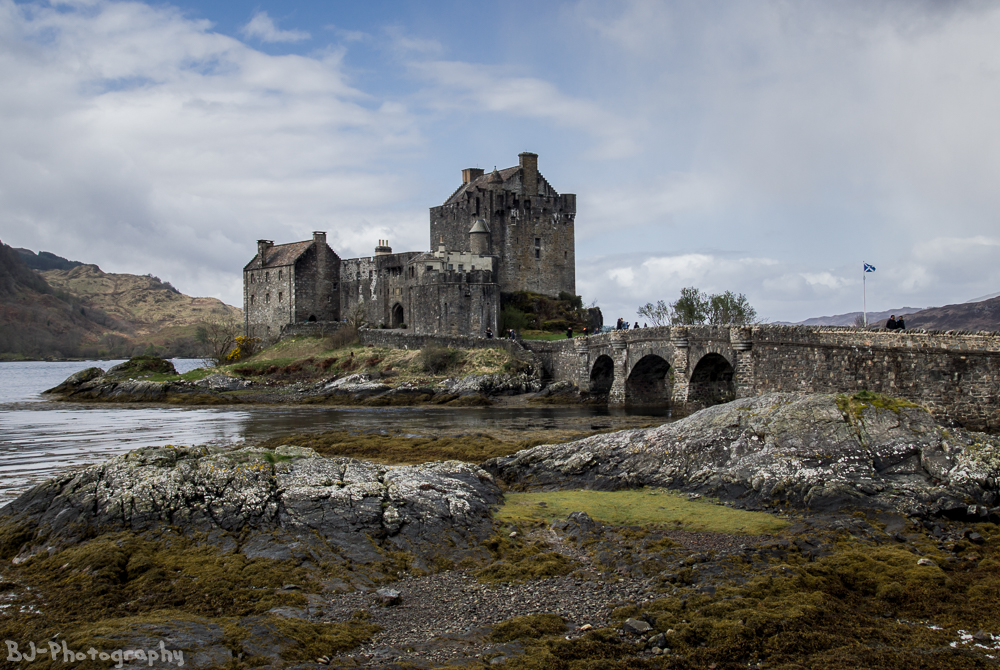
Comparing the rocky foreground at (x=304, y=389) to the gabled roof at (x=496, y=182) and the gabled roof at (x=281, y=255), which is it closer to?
the gabled roof at (x=281, y=255)

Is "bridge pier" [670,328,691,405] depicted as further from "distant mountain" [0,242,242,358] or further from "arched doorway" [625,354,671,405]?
"distant mountain" [0,242,242,358]

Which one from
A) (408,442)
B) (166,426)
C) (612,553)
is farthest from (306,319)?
(612,553)

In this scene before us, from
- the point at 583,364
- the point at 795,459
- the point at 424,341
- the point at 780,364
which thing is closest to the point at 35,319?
the point at 424,341

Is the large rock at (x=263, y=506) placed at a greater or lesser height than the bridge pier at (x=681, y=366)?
lesser

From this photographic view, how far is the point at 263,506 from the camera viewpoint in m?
12.2

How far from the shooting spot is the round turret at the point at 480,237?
187 ft

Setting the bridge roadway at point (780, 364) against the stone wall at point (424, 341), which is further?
the stone wall at point (424, 341)

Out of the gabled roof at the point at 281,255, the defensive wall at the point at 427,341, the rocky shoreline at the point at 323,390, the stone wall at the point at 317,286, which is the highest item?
the gabled roof at the point at 281,255

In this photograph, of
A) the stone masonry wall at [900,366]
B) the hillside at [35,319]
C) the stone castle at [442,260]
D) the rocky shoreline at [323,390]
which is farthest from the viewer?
the hillside at [35,319]

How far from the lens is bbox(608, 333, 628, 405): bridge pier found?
37.7m

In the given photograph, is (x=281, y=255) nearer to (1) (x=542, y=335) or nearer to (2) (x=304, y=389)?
(2) (x=304, y=389)

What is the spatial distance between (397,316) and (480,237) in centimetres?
938

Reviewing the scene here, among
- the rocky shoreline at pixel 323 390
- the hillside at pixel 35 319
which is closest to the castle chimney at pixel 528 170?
the rocky shoreline at pixel 323 390

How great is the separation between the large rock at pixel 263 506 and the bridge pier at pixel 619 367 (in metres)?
25.2
